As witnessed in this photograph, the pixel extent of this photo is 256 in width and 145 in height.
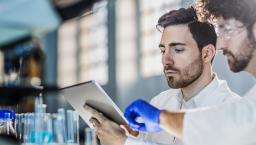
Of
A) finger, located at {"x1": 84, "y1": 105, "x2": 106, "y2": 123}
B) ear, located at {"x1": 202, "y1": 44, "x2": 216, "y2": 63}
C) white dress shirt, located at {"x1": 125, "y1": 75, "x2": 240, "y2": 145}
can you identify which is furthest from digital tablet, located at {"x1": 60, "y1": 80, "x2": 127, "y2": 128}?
ear, located at {"x1": 202, "y1": 44, "x2": 216, "y2": 63}

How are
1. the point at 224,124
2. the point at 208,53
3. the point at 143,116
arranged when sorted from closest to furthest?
the point at 224,124, the point at 143,116, the point at 208,53

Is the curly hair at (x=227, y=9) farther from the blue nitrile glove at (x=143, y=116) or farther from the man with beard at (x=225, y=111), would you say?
the blue nitrile glove at (x=143, y=116)

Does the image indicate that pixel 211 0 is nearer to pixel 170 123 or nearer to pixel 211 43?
pixel 211 43

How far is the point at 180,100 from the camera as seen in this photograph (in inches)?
78.8

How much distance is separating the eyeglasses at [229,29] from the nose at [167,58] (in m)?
0.21

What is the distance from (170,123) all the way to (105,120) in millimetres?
327

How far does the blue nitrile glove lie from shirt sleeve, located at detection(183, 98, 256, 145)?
4.9 inches

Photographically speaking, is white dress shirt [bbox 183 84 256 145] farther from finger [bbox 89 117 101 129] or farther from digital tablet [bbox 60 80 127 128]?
finger [bbox 89 117 101 129]

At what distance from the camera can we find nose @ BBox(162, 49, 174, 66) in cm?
201

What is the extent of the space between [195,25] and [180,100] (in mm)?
302

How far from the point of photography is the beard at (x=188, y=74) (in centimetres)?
195

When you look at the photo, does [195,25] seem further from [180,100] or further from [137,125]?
[137,125]

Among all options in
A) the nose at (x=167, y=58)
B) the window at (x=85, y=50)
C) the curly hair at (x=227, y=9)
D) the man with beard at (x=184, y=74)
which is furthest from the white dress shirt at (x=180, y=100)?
the window at (x=85, y=50)

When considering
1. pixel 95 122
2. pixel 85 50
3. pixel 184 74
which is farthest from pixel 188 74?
pixel 85 50
